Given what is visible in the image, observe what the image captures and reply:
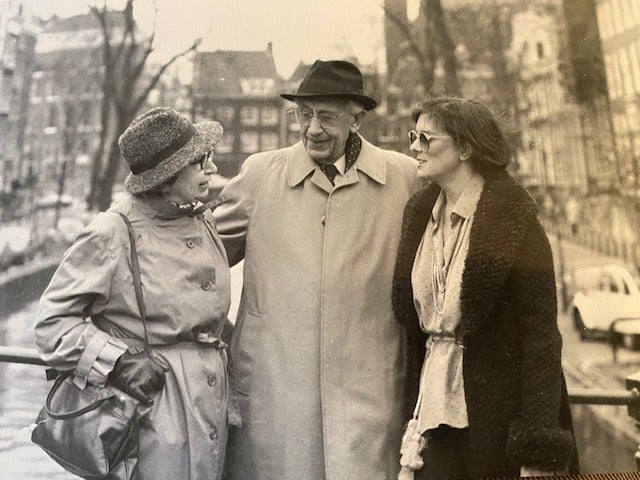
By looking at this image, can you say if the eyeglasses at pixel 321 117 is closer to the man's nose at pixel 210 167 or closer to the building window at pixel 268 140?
the building window at pixel 268 140

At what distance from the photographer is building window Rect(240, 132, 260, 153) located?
158cm

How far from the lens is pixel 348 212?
5.17 feet

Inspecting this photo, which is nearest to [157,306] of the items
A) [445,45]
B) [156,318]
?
[156,318]

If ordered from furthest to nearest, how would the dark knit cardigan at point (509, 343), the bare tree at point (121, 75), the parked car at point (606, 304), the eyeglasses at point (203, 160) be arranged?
the parked car at point (606, 304) < the bare tree at point (121, 75) < the eyeglasses at point (203, 160) < the dark knit cardigan at point (509, 343)

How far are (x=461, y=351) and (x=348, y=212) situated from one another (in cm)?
44

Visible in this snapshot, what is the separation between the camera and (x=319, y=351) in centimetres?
154

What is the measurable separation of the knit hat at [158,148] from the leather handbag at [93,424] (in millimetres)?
133

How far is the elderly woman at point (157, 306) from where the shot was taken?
4.49 feet

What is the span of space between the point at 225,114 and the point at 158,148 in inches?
9.3

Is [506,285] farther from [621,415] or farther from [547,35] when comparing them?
[547,35]

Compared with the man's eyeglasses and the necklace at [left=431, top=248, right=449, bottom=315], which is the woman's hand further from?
the man's eyeglasses

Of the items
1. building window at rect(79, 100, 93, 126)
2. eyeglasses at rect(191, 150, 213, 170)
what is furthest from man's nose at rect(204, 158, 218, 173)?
building window at rect(79, 100, 93, 126)

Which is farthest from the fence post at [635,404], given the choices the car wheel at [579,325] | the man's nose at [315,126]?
the man's nose at [315,126]

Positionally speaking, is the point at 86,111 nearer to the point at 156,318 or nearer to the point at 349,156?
the point at 156,318
